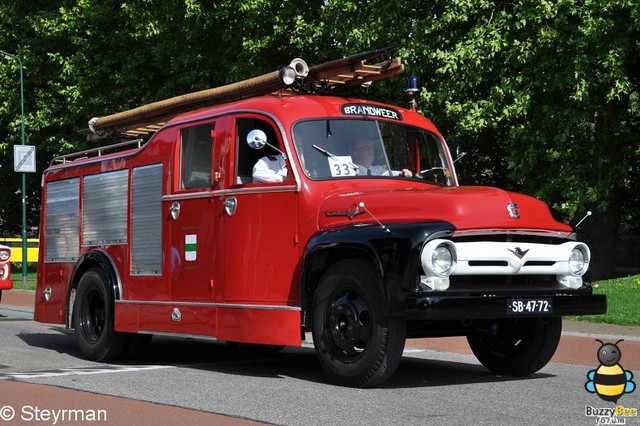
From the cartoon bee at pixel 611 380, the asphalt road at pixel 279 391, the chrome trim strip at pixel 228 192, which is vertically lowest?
the asphalt road at pixel 279 391

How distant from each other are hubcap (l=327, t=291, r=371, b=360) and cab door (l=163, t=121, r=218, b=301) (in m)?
1.73

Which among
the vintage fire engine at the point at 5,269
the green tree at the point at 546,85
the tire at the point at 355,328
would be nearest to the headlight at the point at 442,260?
the tire at the point at 355,328

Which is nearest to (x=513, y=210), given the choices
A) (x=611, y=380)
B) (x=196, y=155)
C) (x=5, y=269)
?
(x=611, y=380)

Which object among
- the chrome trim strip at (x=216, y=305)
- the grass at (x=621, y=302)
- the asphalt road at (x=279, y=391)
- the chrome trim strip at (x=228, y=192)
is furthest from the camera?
the grass at (x=621, y=302)

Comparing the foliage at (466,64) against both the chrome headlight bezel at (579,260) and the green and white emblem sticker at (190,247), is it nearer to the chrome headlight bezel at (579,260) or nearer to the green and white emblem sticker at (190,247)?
the green and white emblem sticker at (190,247)

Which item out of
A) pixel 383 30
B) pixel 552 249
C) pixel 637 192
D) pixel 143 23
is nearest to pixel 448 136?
pixel 383 30

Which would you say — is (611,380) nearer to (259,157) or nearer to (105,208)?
(259,157)

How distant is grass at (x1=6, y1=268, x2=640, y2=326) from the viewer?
51.9 feet

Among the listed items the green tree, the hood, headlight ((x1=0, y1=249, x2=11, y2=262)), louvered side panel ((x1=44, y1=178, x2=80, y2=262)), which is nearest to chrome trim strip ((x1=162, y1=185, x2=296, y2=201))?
the hood

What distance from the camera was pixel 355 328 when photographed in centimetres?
855

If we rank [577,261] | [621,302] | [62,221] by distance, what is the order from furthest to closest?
[621,302]
[62,221]
[577,261]

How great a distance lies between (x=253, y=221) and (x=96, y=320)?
3129 millimetres

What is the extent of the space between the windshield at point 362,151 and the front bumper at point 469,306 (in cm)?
184

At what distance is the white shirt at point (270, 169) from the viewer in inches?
378
